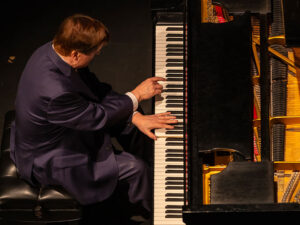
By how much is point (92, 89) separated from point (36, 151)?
65cm

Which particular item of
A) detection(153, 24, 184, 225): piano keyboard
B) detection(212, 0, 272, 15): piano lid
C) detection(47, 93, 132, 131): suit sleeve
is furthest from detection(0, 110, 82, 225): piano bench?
detection(212, 0, 272, 15): piano lid

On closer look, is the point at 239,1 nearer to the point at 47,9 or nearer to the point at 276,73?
the point at 276,73

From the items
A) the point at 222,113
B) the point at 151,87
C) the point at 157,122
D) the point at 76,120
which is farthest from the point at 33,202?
the point at 222,113

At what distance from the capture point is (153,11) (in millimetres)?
3689

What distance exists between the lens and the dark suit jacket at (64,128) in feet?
11.3

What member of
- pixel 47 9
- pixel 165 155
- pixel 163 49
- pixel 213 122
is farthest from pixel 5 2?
pixel 213 122

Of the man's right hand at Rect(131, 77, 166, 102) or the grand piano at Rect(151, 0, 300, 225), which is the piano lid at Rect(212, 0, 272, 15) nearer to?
the grand piano at Rect(151, 0, 300, 225)

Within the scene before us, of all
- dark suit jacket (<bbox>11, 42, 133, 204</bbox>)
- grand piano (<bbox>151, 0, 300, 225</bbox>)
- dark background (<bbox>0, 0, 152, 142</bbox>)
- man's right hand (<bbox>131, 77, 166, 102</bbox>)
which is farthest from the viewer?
dark background (<bbox>0, 0, 152, 142</bbox>)

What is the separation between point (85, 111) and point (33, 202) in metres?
0.78

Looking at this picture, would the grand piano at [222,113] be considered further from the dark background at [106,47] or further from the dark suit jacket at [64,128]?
the dark background at [106,47]

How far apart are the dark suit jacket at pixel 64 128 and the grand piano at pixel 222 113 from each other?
1.46ft

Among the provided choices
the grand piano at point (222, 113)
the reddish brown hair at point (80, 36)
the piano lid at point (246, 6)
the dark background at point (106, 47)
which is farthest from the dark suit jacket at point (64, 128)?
the dark background at point (106, 47)

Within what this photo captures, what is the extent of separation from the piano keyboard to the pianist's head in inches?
18.8

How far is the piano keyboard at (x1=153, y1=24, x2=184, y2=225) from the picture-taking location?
11.3ft
